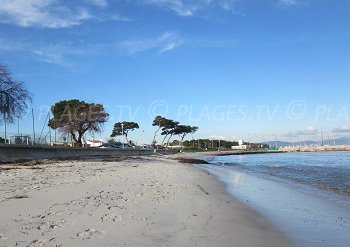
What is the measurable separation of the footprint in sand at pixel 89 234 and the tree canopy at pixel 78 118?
60788mm

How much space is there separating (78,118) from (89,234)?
62282 mm

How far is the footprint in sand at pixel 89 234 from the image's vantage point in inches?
238

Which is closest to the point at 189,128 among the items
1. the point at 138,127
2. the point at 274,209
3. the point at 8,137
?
the point at 138,127

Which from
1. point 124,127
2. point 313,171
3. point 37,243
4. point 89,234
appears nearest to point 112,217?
point 89,234

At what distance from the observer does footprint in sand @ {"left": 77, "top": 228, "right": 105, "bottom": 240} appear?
238 inches

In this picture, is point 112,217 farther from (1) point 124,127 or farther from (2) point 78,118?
(1) point 124,127

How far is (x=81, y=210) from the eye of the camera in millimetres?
8008

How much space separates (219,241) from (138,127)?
387 feet

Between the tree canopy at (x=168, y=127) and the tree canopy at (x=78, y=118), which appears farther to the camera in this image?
the tree canopy at (x=168, y=127)

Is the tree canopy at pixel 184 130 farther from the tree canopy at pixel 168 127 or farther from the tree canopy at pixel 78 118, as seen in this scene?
the tree canopy at pixel 78 118

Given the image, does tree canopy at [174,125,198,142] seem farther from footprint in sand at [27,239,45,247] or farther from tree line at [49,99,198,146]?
footprint in sand at [27,239,45,247]

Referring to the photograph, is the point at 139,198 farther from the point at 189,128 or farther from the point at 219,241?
the point at 189,128

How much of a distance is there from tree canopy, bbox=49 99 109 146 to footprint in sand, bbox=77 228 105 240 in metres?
60.8

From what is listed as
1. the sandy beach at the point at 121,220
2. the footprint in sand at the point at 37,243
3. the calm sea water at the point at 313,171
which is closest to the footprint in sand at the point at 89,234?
the sandy beach at the point at 121,220
